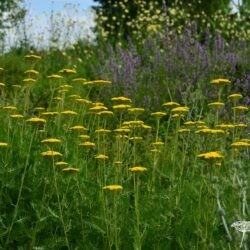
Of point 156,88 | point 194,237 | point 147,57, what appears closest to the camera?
point 194,237

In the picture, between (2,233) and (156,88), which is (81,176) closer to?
(2,233)

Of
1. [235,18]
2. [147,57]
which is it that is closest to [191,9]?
[235,18]

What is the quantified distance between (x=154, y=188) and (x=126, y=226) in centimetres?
46

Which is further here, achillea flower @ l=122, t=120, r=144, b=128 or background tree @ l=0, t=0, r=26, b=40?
background tree @ l=0, t=0, r=26, b=40

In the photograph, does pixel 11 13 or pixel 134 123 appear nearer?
pixel 134 123

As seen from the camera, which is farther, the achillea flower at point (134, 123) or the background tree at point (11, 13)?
the background tree at point (11, 13)

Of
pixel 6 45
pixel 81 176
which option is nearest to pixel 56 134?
pixel 81 176

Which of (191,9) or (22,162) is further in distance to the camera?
(191,9)

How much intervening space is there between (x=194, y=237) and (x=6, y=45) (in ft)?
33.1

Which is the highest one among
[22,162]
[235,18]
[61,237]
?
[235,18]

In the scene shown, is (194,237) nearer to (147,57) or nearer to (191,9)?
(147,57)

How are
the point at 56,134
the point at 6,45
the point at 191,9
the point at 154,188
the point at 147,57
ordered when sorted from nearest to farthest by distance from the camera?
the point at 154,188 < the point at 56,134 < the point at 147,57 < the point at 6,45 < the point at 191,9

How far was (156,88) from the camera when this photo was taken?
867cm

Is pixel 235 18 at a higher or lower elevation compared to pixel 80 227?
higher
